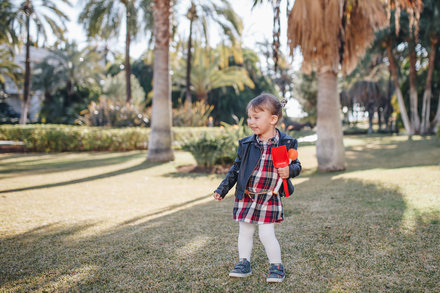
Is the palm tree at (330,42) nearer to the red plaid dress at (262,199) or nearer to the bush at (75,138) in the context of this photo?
the red plaid dress at (262,199)

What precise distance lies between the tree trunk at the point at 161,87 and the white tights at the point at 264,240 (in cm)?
807

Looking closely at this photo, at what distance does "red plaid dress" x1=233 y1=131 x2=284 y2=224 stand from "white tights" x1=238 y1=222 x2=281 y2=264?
68 millimetres

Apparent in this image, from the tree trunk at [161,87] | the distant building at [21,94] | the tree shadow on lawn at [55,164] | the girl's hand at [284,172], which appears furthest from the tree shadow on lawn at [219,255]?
the distant building at [21,94]

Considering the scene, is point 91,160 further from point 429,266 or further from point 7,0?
point 7,0

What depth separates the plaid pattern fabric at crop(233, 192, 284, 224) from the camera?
2410 mm

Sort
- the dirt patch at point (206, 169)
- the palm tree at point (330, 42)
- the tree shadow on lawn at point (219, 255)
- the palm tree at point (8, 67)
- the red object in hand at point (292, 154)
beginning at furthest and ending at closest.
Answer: the palm tree at point (8, 67) → the dirt patch at point (206, 169) → the palm tree at point (330, 42) → the tree shadow on lawn at point (219, 255) → the red object in hand at point (292, 154)

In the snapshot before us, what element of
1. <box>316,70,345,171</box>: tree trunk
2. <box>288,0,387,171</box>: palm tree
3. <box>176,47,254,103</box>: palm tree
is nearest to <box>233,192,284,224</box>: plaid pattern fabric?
<box>288,0,387,171</box>: palm tree

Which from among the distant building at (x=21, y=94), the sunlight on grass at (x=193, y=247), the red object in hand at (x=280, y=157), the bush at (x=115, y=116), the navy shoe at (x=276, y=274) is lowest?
the sunlight on grass at (x=193, y=247)

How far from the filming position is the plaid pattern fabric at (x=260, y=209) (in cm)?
241

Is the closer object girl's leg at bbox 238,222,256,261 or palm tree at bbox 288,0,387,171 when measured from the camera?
girl's leg at bbox 238,222,256,261

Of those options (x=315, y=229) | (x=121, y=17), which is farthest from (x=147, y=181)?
(x=121, y=17)

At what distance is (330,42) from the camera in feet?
24.5

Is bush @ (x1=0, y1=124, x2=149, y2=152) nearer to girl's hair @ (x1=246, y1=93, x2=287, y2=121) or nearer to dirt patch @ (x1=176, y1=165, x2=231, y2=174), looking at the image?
dirt patch @ (x1=176, y1=165, x2=231, y2=174)

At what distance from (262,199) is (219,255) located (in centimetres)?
83
